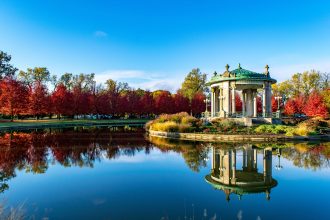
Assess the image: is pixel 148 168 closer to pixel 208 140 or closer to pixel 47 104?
pixel 208 140

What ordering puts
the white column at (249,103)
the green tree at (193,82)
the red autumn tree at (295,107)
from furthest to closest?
the green tree at (193,82) < the red autumn tree at (295,107) < the white column at (249,103)

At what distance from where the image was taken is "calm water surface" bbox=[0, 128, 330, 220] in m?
7.92

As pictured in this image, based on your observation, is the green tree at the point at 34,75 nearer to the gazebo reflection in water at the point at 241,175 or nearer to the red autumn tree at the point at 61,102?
the red autumn tree at the point at 61,102

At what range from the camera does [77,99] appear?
62.4 meters

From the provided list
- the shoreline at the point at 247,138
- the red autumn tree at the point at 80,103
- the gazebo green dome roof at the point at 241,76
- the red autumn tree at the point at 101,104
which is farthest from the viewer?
the red autumn tree at the point at 101,104

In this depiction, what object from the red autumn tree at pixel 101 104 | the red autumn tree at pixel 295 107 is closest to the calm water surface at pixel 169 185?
the red autumn tree at pixel 295 107

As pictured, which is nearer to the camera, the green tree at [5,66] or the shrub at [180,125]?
the shrub at [180,125]

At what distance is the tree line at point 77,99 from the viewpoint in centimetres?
5122

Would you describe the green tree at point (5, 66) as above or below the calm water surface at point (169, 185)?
above

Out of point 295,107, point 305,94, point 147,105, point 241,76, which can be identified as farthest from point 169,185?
point 305,94

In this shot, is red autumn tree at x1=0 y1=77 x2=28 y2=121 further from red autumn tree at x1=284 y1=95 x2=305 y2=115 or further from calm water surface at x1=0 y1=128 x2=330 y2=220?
red autumn tree at x1=284 y1=95 x2=305 y2=115

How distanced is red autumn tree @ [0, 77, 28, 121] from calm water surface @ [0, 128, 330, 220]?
120ft

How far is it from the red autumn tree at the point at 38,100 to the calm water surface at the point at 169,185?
136 feet

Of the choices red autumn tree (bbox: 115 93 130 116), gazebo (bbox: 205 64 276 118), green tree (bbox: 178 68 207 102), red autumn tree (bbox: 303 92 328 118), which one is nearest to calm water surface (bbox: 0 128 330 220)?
gazebo (bbox: 205 64 276 118)
